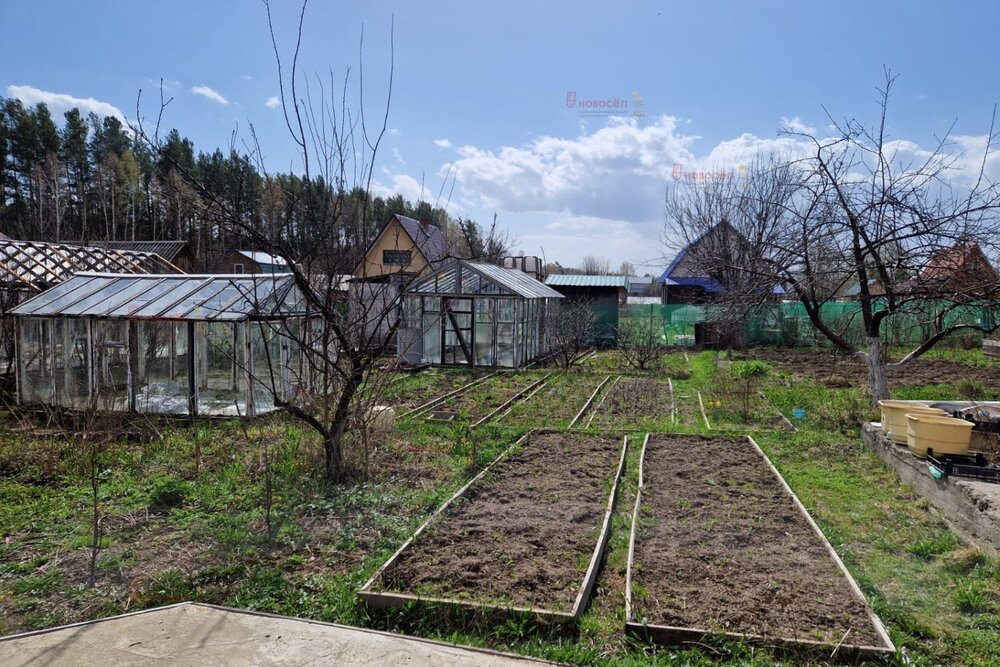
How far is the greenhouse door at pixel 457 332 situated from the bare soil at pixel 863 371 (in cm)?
818

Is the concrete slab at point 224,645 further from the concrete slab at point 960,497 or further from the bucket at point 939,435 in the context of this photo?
the bucket at point 939,435

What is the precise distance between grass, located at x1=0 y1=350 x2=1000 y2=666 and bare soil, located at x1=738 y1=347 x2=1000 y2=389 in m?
6.01

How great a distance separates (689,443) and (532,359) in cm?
1029

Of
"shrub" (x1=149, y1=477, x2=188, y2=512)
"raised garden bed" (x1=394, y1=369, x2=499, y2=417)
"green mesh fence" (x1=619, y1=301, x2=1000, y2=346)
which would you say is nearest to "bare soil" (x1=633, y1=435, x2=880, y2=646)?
"shrub" (x1=149, y1=477, x2=188, y2=512)

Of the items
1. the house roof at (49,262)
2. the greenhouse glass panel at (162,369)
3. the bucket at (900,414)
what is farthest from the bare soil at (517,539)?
the house roof at (49,262)

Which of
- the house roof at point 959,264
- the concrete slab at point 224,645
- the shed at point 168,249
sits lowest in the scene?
the concrete slab at point 224,645

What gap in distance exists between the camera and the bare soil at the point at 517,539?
414 cm

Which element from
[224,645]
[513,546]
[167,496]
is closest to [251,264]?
[167,496]

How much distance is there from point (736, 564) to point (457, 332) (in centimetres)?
1256

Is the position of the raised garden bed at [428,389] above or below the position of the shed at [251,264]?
below

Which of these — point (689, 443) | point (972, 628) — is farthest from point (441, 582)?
point (689, 443)

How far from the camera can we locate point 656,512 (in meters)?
5.64

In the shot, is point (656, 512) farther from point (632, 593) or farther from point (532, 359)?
point (532, 359)

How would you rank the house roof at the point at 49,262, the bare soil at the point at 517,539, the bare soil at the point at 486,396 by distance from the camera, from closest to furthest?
1. the bare soil at the point at 517,539
2. the bare soil at the point at 486,396
3. the house roof at the point at 49,262
